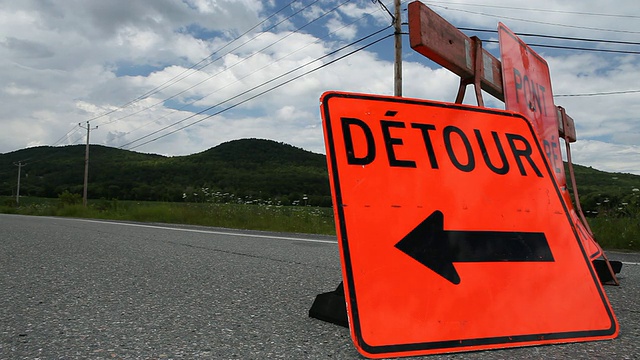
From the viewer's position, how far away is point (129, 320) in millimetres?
2412

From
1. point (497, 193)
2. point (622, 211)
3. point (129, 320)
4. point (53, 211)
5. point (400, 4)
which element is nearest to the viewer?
point (497, 193)

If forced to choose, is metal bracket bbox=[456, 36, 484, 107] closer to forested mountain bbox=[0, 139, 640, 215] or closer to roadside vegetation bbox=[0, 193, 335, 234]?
roadside vegetation bbox=[0, 193, 335, 234]

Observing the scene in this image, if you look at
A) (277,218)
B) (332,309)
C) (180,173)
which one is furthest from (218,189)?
(180,173)

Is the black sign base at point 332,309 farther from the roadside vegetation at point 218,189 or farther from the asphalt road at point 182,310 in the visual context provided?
the roadside vegetation at point 218,189

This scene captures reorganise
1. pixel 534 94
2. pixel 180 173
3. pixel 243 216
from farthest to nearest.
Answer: pixel 180 173, pixel 243 216, pixel 534 94

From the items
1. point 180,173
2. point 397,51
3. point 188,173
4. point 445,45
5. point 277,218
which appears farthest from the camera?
point 180,173

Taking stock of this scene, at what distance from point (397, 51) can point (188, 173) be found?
50132 mm

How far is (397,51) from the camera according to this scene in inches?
585

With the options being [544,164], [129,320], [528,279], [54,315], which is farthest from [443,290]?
[54,315]

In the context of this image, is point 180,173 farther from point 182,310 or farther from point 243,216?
point 182,310

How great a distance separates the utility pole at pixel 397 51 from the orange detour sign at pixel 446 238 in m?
12.2

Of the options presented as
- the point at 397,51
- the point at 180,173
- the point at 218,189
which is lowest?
the point at 218,189

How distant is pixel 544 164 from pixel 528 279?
27.0 inches

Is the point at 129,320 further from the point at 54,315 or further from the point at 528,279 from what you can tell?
the point at 528,279
